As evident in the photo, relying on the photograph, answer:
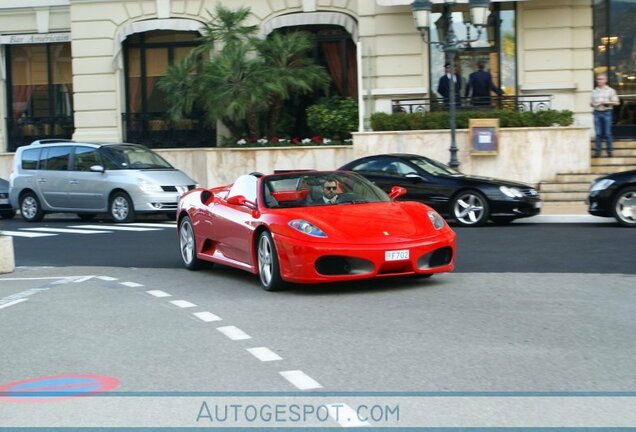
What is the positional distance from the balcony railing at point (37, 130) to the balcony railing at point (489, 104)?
10.8 meters

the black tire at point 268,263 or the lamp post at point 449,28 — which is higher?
the lamp post at point 449,28

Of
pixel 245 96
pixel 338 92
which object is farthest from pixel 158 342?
pixel 338 92

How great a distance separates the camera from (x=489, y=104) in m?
26.1

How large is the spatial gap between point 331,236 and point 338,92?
63.0ft

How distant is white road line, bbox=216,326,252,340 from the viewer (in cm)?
882

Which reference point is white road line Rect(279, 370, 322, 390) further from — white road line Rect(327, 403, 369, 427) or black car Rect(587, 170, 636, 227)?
black car Rect(587, 170, 636, 227)

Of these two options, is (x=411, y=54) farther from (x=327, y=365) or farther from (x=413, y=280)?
(x=327, y=365)

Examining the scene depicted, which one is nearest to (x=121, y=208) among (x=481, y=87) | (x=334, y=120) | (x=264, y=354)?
(x=334, y=120)

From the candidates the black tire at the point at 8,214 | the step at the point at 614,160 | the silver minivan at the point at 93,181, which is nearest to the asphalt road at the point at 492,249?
the silver minivan at the point at 93,181

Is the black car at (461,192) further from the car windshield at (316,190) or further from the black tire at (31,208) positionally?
the black tire at (31,208)

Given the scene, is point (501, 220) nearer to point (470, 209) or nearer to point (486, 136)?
point (470, 209)

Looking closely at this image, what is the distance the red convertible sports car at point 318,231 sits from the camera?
35.7ft

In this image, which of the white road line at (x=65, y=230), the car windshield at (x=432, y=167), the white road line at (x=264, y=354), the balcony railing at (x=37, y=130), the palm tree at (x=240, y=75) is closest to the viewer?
the white road line at (x=264, y=354)

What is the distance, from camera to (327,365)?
25.1 feet
